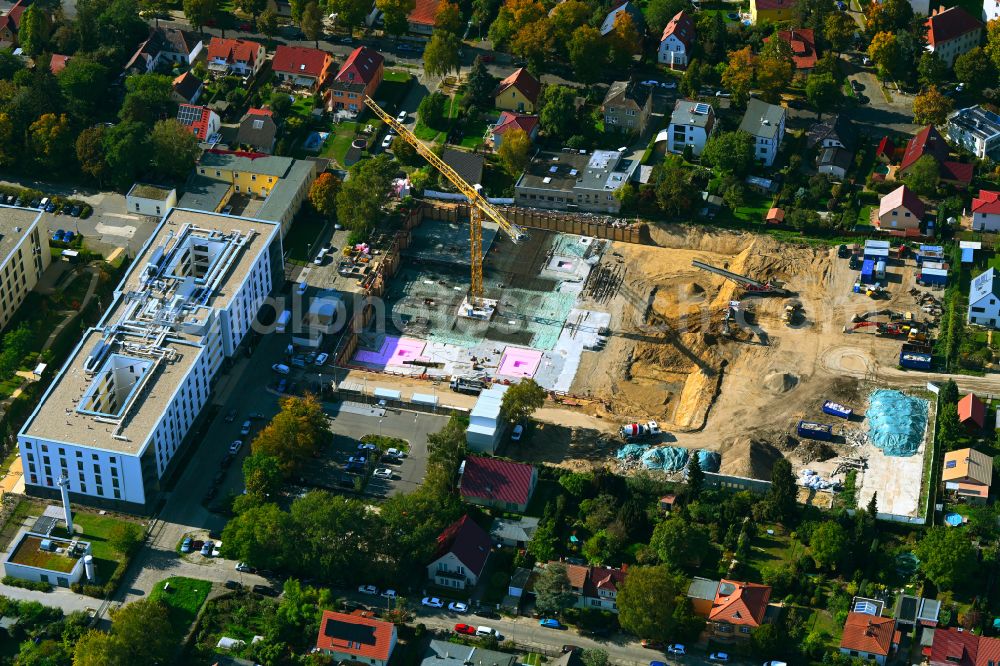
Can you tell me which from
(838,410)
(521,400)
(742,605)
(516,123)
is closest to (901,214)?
(838,410)

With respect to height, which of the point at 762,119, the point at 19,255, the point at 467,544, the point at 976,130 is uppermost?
the point at 976,130

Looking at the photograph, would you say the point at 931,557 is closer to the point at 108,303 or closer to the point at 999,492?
the point at 999,492

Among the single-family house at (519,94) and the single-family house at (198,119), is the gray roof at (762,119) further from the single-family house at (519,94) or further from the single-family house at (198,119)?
the single-family house at (198,119)

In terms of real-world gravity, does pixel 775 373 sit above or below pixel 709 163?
below

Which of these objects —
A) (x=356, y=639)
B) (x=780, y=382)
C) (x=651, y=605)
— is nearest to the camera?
(x=356, y=639)

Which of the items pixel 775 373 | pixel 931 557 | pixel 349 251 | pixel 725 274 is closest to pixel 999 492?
pixel 931 557

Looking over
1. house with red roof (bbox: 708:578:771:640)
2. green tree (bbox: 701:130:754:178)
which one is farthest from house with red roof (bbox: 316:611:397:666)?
green tree (bbox: 701:130:754:178)

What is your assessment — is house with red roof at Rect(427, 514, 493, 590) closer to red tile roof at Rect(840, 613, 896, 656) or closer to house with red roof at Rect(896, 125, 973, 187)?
red tile roof at Rect(840, 613, 896, 656)

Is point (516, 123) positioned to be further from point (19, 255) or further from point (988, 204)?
point (19, 255)
